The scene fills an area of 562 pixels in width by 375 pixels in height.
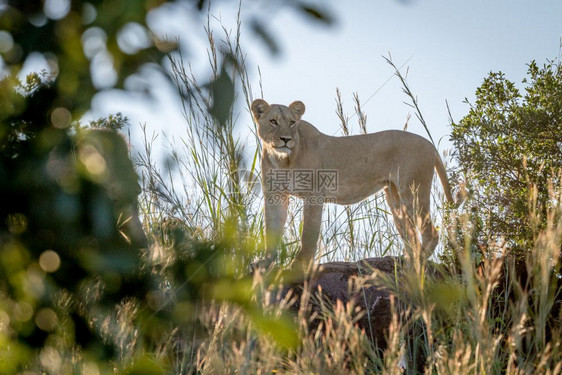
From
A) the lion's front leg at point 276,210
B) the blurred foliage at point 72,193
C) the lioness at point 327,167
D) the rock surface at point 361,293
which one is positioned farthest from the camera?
the lioness at point 327,167

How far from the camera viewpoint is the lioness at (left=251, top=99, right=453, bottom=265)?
A: 494 centimetres

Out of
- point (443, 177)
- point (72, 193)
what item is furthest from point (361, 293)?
point (72, 193)

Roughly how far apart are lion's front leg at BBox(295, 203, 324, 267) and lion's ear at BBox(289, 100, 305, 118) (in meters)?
0.79

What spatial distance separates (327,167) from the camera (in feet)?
18.4

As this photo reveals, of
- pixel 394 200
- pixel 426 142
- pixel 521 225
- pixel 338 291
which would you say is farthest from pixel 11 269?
pixel 426 142

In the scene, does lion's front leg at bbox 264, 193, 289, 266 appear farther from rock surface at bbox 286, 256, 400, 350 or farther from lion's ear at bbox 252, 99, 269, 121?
rock surface at bbox 286, 256, 400, 350

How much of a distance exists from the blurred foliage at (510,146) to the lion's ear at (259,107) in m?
1.48

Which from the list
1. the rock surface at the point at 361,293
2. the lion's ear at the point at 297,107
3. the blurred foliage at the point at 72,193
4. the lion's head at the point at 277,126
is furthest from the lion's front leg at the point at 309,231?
the blurred foliage at the point at 72,193

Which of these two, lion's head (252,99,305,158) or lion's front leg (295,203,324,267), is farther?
lion's head (252,99,305,158)

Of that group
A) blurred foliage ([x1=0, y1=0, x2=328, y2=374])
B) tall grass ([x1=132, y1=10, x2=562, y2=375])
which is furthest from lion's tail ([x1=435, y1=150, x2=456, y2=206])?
blurred foliage ([x1=0, y1=0, x2=328, y2=374])

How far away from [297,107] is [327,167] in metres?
0.68

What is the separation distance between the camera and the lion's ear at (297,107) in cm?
517

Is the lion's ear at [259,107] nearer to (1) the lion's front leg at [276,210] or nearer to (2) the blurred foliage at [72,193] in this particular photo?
(1) the lion's front leg at [276,210]

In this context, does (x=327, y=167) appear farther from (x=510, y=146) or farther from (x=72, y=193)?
(x=72, y=193)
